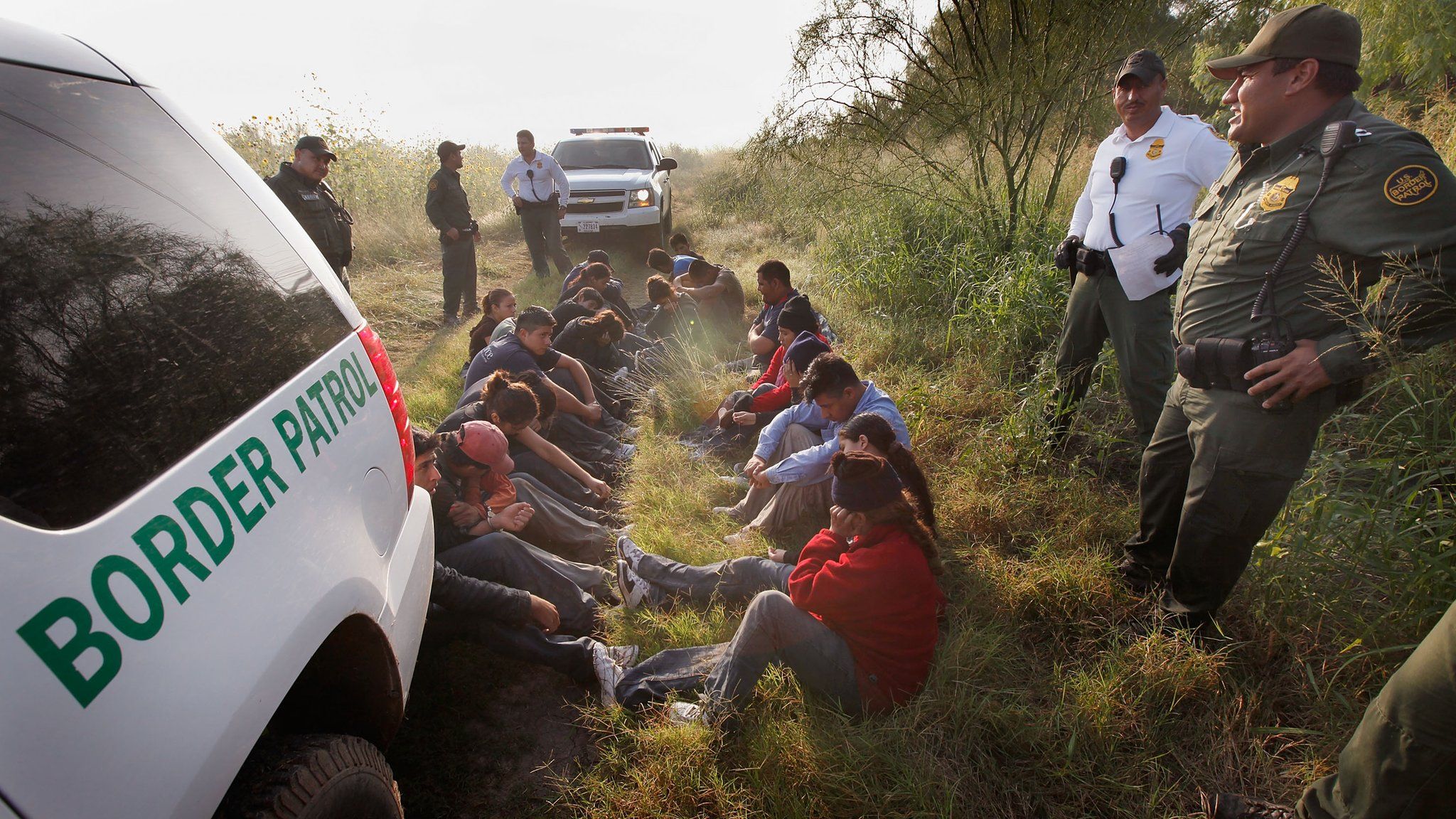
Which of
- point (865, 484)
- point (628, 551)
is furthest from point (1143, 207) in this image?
point (628, 551)

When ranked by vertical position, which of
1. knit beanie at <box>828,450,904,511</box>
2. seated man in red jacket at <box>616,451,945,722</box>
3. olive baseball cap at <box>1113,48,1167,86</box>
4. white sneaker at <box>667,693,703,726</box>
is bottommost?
white sneaker at <box>667,693,703,726</box>

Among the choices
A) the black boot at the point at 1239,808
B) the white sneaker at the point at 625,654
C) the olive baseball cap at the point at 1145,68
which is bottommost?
the white sneaker at the point at 625,654

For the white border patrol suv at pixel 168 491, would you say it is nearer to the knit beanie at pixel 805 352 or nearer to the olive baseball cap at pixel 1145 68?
the knit beanie at pixel 805 352

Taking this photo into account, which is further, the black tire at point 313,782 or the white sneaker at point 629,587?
the white sneaker at point 629,587

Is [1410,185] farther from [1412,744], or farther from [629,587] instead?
[629,587]

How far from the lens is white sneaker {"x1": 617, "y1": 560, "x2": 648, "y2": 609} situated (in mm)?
2871

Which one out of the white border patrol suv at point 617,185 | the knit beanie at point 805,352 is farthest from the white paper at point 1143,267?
Result: the white border patrol suv at point 617,185

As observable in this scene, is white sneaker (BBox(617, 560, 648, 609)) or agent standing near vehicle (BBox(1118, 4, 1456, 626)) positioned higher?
agent standing near vehicle (BBox(1118, 4, 1456, 626))

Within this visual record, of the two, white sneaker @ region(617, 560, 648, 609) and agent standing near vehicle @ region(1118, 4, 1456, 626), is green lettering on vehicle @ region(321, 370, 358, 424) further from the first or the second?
agent standing near vehicle @ region(1118, 4, 1456, 626)

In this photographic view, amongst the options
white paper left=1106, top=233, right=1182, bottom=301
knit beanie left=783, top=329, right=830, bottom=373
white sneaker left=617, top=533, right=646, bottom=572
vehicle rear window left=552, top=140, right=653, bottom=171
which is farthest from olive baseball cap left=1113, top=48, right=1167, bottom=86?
vehicle rear window left=552, top=140, right=653, bottom=171

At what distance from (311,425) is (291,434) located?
0.27 ft

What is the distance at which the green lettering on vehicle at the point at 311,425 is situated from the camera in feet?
4.65

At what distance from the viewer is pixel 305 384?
58.2 inches

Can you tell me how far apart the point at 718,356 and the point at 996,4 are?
3.42 metres
